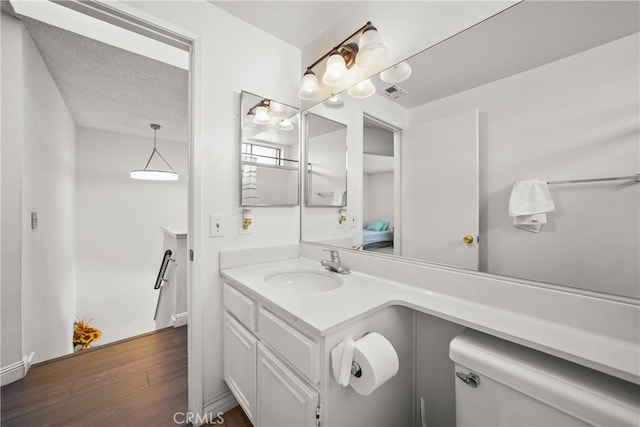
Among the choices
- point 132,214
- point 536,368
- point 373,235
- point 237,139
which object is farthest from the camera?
point 132,214

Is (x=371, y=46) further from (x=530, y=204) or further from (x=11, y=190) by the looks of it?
(x=11, y=190)

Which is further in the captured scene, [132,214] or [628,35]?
[132,214]

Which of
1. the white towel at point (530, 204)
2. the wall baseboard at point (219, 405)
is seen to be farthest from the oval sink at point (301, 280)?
the white towel at point (530, 204)

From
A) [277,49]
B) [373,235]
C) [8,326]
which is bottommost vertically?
[8,326]

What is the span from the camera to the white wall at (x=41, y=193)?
165 cm

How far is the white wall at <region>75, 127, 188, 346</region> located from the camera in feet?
12.0

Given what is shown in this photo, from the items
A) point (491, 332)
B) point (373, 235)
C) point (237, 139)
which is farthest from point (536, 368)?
point (237, 139)

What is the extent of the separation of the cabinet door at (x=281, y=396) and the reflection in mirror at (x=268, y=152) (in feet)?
2.95

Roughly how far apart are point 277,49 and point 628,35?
1640 mm

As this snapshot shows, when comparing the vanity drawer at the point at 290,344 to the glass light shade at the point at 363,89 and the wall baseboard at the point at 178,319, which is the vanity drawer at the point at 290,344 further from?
the wall baseboard at the point at 178,319

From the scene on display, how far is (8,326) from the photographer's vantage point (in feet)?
5.25

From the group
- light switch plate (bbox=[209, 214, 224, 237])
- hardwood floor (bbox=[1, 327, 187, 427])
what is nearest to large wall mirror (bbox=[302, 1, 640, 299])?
light switch plate (bbox=[209, 214, 224, 237])

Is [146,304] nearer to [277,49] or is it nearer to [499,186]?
[277,49]

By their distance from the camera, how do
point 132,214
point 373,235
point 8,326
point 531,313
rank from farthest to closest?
point 132,214 → point 8,326 → point 373,235 → point 531,313
